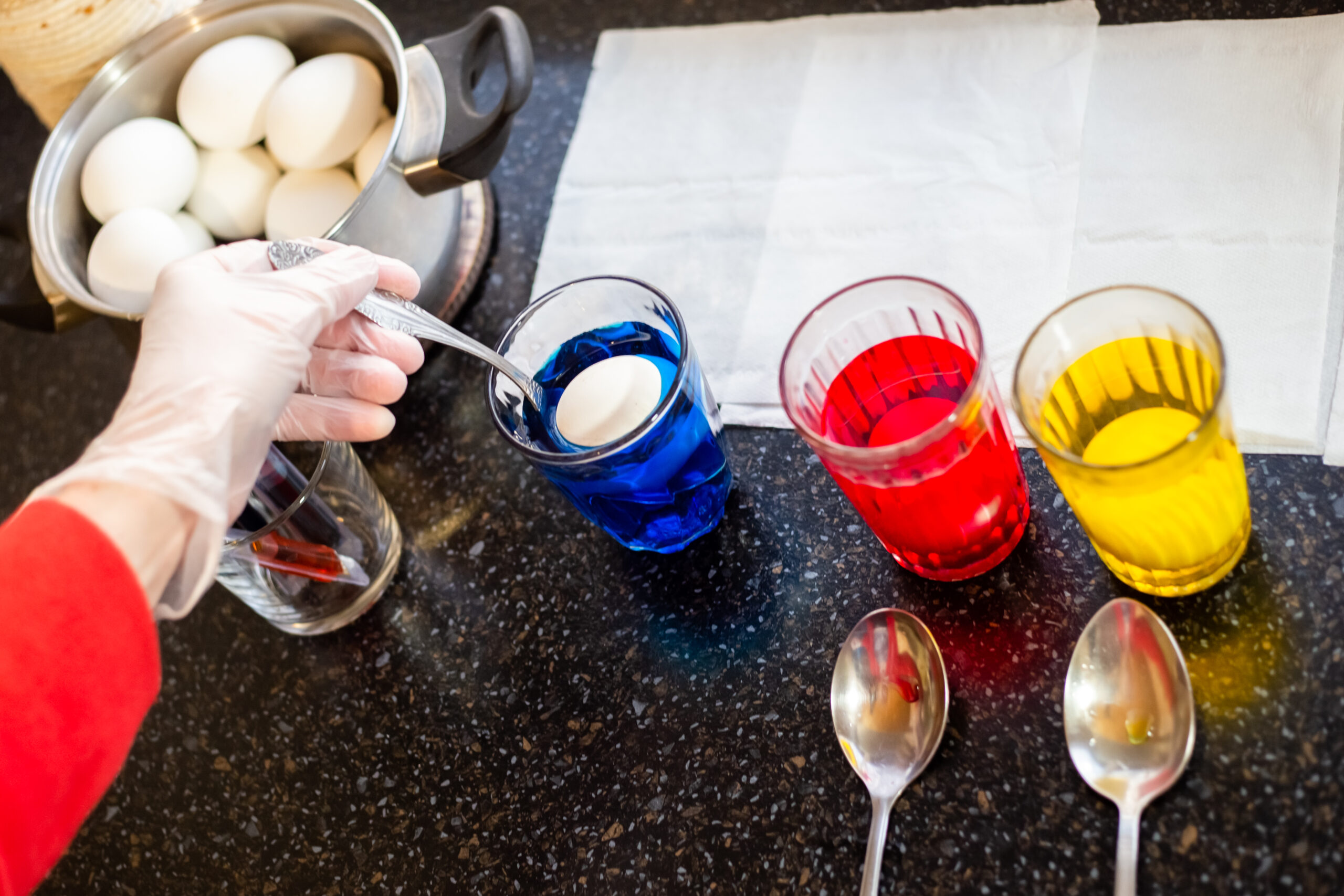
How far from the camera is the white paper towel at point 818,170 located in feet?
2.32

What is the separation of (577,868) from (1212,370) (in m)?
0.42

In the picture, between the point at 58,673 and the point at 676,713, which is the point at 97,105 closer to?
the point at 58,673

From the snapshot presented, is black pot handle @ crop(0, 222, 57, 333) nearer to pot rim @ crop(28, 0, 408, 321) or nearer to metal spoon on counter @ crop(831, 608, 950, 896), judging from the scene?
pot rim @ crop(28, 0, 408, 321)

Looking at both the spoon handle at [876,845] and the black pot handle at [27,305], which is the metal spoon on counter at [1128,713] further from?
the black pot handle at [27,305]

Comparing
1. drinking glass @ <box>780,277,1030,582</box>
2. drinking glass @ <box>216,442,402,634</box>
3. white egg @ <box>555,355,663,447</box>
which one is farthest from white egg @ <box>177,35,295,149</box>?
drinking glass @ <box>780,277,1030,582</box>

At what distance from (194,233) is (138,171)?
57mm

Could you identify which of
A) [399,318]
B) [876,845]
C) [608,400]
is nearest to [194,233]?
[399,318]

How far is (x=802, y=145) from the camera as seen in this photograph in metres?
0.81

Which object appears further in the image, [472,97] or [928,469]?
[472,97]

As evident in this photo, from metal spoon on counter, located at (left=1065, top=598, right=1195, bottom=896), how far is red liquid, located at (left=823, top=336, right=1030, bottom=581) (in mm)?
74

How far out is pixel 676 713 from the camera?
62 cm

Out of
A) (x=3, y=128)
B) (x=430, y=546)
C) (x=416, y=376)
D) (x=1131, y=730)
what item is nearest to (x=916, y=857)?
(x=1131, y=730)

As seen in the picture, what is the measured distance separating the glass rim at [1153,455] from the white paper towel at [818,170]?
0.55 ft

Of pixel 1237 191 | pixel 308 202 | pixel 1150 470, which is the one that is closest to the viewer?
pixel 1150 470
